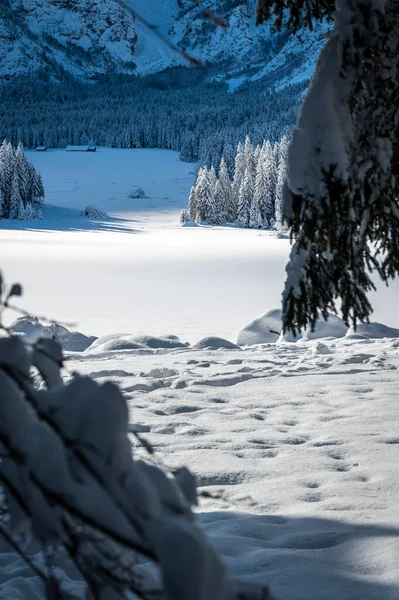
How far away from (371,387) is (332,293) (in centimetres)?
355

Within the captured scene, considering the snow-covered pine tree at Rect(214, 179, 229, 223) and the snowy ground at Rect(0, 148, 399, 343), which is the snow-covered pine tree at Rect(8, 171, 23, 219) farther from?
the snowy ground at Rect(0, 148, 399, 343)

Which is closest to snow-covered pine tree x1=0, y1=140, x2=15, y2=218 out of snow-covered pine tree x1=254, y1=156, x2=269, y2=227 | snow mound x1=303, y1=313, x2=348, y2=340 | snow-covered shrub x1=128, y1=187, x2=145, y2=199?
snow-covered pine tree x1=254, y1=156, x2=269, y2=227

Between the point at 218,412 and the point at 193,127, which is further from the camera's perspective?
the point at 193,127

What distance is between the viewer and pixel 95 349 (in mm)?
9836

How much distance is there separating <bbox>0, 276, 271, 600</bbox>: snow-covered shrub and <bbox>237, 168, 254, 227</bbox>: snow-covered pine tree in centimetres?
6268

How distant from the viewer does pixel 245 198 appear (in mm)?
63406

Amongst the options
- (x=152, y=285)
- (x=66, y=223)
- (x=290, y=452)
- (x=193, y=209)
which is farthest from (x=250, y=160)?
(x=290, y=452)

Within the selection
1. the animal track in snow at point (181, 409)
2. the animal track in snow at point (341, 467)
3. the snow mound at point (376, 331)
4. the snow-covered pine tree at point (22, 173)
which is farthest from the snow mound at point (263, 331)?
the snow-covered pine tree at point (22, 173)

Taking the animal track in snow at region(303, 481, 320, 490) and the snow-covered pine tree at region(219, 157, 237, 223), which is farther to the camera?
the snow-covered pine tree at region(219, 157, 237, 223)

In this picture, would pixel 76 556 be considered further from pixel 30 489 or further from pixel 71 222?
pixel 71 222

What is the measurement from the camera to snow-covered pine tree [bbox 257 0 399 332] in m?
2.66

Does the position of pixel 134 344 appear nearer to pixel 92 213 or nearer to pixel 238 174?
pixel 238 174

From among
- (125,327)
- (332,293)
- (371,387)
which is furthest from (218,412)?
(125,327)

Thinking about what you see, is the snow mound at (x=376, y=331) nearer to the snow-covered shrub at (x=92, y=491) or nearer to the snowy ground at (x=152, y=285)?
the snowy ground at (x=152, y=285)
